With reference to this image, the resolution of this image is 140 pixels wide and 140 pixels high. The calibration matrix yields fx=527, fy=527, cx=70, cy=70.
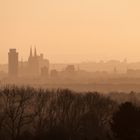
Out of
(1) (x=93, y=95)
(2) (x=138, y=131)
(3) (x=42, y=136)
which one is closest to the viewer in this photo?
(2) (x=138, y=131)

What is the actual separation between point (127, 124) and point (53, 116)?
3513cm

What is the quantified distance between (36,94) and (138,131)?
4309 centimetres

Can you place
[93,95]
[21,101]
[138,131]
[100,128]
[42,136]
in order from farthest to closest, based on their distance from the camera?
[93,95]
[21,101]
[100,128]
[42,136]
[138,131]

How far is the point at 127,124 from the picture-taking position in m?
31.7

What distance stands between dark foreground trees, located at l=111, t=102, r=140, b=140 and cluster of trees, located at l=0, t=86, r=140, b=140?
1764cm

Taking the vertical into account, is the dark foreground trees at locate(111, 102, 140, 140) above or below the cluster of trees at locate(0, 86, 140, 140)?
above

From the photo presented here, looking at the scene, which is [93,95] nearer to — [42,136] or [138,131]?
[42,136]

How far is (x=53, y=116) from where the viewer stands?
2611 inches

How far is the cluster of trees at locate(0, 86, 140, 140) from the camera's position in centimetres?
5559

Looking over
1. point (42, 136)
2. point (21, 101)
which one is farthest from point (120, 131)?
point (21, 101)

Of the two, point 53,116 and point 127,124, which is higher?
point 127,124

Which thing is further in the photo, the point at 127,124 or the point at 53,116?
the point at 53,116

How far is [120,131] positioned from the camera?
Result: 104ft

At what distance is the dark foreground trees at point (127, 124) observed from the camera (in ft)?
103
